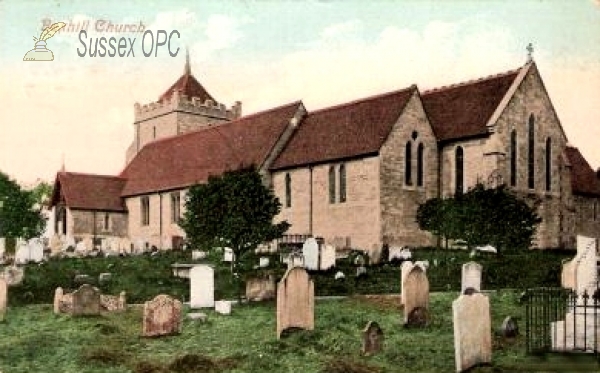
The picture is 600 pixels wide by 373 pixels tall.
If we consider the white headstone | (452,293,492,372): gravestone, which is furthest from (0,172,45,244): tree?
(452,293,492,372): gravestone

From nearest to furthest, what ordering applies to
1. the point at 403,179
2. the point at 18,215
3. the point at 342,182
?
the point at 403,179 < the point at 342,182 < the point at 18,215

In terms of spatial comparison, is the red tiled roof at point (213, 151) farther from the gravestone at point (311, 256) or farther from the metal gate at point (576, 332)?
the metal gate at point (576, 332)

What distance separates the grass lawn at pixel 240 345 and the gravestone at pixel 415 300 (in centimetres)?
22

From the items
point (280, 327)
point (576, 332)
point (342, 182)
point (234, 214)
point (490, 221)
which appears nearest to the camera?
point (576, 332)

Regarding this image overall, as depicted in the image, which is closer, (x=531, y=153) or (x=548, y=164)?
(x=531, y=153)

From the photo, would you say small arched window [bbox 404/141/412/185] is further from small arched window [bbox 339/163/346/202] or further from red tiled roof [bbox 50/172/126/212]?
red tiled roof [bbox 50/172/126/212]

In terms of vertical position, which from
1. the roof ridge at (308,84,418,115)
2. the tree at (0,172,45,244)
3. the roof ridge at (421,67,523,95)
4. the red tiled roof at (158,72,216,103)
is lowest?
the tree at (0,172,45,244)

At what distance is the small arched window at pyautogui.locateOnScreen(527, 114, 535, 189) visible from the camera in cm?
2602

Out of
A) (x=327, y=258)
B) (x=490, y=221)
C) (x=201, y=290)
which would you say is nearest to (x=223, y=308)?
(x=201, y=290)

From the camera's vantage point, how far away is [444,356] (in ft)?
35.9

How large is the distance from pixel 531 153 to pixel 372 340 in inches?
657

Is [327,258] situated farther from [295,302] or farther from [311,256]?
[295,302]

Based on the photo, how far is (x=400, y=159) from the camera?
2531 centimetres

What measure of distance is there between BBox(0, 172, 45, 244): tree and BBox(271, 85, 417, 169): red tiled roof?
10.0m
